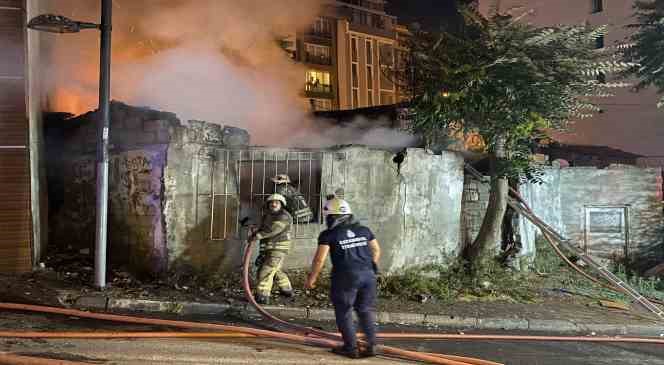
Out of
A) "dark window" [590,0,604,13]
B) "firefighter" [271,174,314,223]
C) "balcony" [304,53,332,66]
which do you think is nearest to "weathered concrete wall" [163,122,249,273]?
"firefighter" [271,174,314,223]

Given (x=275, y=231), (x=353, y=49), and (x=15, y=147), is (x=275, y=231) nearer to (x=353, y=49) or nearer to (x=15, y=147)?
(x=15, y=147)

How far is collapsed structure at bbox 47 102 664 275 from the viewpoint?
7812 millimetres

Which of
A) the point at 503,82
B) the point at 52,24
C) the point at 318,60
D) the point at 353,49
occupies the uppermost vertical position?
the point at 353,49

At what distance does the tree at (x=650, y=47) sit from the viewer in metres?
11.3

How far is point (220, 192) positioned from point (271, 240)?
1.44 m

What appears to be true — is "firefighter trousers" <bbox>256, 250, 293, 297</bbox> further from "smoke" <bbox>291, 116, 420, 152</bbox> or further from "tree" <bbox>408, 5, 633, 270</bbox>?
"smoke" <bbox>291, 116, 420, 152</bbox>

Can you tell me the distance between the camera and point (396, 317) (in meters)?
7.21

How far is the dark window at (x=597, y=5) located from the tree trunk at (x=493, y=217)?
20.3 meters

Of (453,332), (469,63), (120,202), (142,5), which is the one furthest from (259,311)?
(142,5)

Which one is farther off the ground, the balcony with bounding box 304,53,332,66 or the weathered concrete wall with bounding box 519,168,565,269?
the balcony with bounding box 304,53,332,66

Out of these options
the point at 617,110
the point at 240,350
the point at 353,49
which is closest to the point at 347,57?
the point at 353,49

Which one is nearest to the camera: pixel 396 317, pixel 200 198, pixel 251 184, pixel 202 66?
pixel 396 317

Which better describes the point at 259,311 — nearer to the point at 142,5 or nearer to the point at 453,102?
the point at 453,102

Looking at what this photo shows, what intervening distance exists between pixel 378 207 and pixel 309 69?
28240mm
